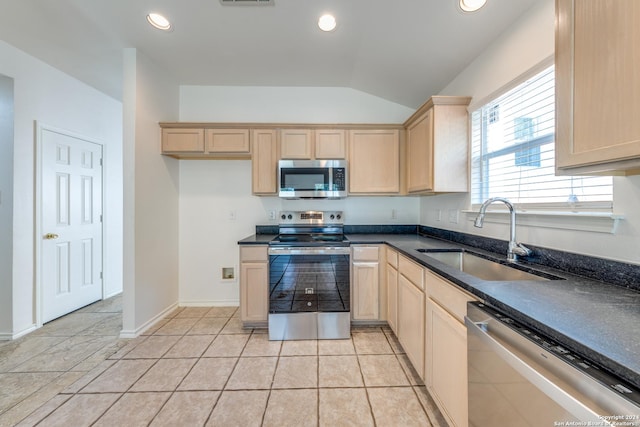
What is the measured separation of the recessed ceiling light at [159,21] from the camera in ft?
7.01

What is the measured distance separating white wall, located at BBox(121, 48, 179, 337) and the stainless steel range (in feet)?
4.17

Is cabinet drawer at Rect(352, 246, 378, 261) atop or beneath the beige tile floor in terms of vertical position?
atop

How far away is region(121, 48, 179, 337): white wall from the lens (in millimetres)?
2477

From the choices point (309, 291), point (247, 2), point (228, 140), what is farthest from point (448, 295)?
point (228, 140)

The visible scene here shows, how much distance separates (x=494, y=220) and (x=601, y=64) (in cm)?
122

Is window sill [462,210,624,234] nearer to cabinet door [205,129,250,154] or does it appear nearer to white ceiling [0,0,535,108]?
white ceiling [0,0,535,108]

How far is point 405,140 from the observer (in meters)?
2.94

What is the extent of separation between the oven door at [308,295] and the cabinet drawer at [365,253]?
0.17m

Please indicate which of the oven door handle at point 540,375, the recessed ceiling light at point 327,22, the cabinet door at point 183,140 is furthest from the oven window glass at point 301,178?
the oven door handle at point 540,375

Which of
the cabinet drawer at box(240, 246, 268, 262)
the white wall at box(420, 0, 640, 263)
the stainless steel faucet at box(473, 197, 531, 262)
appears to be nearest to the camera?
the white wall at box(420, 0, 640, 263)

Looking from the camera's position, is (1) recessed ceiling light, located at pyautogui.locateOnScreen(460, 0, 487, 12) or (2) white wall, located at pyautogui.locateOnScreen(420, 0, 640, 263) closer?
(2) white wall, located at pyautogui.locateOnScreen(420, 0, 640, 263)

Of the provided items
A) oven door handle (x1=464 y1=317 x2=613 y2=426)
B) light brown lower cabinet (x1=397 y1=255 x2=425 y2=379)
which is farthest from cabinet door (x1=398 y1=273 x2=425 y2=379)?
oven door handle (x1=464 y1=317 x2=613 y2=426)

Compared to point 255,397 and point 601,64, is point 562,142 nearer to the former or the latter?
point 601,64

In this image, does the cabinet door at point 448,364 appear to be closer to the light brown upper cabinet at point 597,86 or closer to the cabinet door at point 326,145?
the light brown upper cabinet at point 597,86
